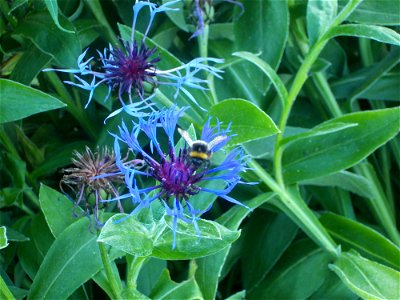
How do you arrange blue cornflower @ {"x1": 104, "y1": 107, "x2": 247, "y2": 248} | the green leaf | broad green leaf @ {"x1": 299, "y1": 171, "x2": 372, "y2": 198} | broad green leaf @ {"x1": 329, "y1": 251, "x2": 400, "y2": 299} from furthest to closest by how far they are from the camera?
1. broad green leaf @ {"x1": 299, "y1": 171, "x2": 372, "y2": 198}
2. broad green leaf @ {"x1": 329, "y1": 251, "x2": 400, "y2": 299}
3. the green leaf
4. blue cornflower @ {"x1": 104, "y1": 107, "x2": 247, "y2": 248}

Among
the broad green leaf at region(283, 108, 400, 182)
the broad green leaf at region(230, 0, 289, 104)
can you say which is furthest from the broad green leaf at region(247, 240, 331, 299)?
the broad green leaf at region(230, 0, 289, 104)

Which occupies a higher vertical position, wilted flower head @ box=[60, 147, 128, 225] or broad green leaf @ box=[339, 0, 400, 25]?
broad green leaf @ box=[339, 0, 400, 25]

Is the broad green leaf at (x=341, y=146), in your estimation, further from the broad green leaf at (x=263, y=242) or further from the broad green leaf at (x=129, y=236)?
the broad green leaf at (x=129, y=236)

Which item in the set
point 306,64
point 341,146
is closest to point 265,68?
point 306,64

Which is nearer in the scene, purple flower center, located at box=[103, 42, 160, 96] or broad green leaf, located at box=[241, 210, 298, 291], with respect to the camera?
purple flower center, located at box=[103, 42, 160, 96]

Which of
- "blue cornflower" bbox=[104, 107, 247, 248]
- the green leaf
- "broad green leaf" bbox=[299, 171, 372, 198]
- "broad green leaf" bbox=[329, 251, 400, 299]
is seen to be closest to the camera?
"blue cornflower" bbox=[104, 107, 247, 248]

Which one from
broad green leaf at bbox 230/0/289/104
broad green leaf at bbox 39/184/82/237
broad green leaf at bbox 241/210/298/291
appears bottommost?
broad green leaf at bbox 241/210/298/291

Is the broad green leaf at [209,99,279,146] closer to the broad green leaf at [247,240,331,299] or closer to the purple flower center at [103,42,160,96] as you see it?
the purple flower center at [103,42,160,96]

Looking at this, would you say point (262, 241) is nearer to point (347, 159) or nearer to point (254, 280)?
point (254, 280)
